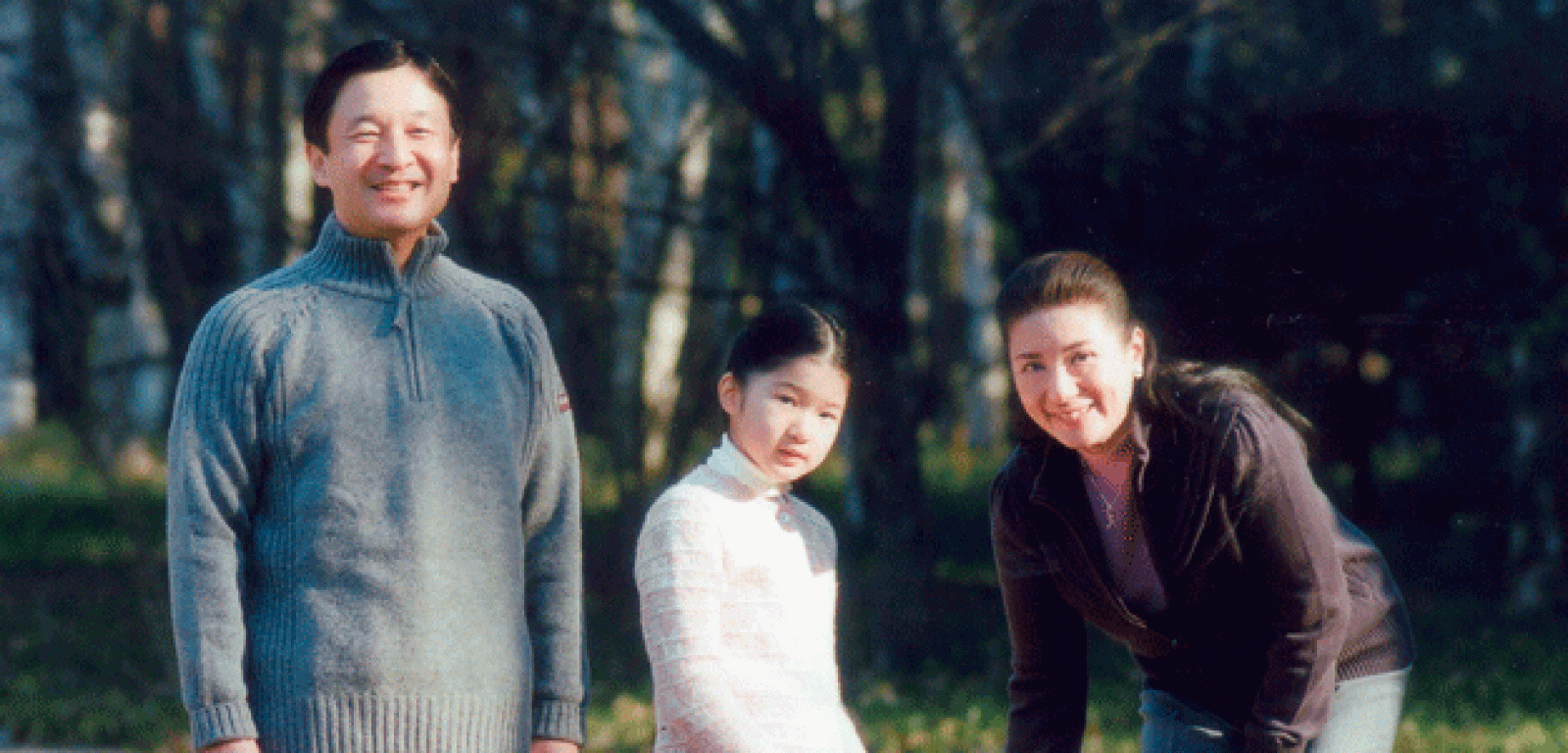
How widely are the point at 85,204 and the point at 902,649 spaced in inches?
172

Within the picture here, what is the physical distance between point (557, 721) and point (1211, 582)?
44.3 inches

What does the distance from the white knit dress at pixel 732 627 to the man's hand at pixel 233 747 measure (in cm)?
68

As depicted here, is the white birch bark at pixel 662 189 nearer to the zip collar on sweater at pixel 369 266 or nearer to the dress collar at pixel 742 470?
the dress collar at pixel 742 470

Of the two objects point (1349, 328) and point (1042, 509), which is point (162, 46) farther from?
point (1042, 509)

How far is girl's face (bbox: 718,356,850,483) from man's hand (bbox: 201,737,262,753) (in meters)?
0.94

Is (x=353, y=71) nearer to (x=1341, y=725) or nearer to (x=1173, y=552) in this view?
(x=1173, y=552)

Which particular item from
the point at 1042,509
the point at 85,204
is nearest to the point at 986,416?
the point at 85,204

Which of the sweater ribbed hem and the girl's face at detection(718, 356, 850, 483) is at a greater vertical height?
the girl's face at detection(718, 356, 850, 483)

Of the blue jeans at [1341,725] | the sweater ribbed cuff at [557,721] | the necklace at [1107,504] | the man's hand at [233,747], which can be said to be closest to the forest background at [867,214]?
the blue jeans at [1341,725]

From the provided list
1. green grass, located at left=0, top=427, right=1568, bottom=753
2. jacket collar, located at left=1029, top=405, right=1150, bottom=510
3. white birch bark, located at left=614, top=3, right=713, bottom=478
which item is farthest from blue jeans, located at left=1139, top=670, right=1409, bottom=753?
white birch bark, located at left=614, top=3, right=713, bottom=478

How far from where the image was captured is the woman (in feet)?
10.2

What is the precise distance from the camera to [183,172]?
8234 mm

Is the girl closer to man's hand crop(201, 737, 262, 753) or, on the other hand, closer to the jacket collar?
the jacket collar

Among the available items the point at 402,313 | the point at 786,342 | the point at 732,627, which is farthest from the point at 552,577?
the point at 786,342
